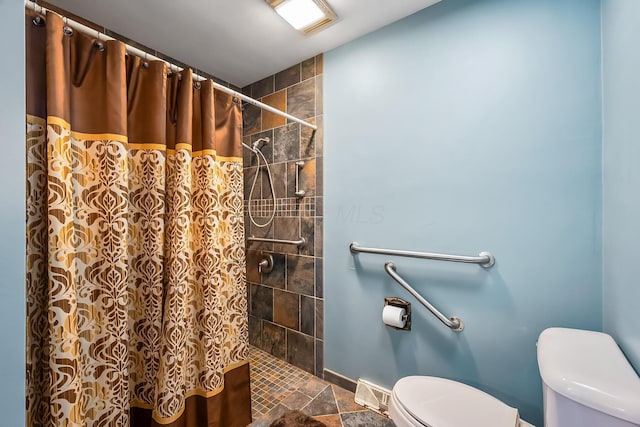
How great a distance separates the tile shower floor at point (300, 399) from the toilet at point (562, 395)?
486mm

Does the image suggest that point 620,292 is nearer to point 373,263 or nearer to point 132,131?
point 373,263

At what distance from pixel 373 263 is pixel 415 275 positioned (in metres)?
0.25

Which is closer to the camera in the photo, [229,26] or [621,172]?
[621,172]

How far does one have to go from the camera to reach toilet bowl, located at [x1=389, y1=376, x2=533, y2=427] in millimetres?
892

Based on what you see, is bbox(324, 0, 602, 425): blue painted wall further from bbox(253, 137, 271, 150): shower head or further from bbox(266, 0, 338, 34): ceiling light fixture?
bbox(253, 137, 271, 150): shower head

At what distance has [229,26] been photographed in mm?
1531

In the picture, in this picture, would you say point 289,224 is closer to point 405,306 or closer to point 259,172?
point 259,172

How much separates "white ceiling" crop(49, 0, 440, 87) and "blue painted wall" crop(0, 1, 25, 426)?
1165 millimetres

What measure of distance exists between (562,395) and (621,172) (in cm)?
71

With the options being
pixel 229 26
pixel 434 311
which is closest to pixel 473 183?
pixel 434 311

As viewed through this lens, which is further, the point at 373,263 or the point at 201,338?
the point at 373,263

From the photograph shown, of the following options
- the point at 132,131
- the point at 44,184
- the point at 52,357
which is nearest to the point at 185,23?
the point at 132,131

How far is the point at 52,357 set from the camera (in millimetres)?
817

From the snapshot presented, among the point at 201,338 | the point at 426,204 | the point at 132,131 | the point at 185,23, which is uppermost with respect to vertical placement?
the point at 185,23
